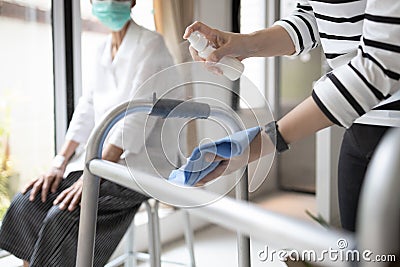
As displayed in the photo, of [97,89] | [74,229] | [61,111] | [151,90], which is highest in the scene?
[151,90]

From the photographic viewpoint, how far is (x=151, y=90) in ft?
2.93

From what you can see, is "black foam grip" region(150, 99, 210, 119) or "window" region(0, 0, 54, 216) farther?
"window" region(0, 0, 54, 216)

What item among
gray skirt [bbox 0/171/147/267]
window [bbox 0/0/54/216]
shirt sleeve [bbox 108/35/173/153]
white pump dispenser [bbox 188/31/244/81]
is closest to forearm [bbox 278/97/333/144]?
white pump dispenser [bbox 188/31/244/81]

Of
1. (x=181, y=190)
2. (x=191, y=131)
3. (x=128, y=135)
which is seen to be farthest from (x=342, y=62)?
(x=128, y=135)

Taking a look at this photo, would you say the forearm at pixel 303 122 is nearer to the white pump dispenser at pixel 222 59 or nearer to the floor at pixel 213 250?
the white pump dispenser at pixel 222 59

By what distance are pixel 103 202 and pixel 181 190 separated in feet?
2.78

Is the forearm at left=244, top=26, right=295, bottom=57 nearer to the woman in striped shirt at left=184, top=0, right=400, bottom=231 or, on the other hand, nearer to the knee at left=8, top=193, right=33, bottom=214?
the woman in striped shirt at left=184, top=0, right=400, bottom=231

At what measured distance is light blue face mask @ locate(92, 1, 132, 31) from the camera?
5.65ft

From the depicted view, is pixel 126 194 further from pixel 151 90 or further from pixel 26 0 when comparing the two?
pixel 26 0

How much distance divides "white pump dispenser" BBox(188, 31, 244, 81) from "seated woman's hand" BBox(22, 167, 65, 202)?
2.79ft

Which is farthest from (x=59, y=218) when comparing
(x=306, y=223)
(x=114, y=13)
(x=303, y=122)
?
(x=306, y=223)

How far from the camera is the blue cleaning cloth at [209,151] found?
74 cm

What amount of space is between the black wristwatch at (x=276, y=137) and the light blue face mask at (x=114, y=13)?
1.10 m

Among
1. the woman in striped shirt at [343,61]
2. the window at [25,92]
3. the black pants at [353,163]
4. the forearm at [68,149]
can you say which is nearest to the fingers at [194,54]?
the woman in striped shirt at [343,61]
